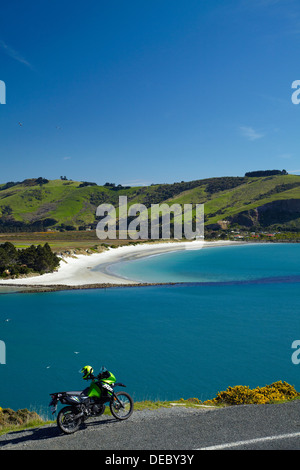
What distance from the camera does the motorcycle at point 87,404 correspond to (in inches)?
372

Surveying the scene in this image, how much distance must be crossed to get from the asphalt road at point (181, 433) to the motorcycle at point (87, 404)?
0.24 meters

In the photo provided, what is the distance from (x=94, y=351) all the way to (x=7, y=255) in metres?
39.2

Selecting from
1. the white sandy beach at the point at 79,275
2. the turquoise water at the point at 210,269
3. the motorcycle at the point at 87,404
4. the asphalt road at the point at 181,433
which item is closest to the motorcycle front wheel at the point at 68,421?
the motorcycle at the point at 87,404

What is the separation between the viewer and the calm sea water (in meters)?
18.6

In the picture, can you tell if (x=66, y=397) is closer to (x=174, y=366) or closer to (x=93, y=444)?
(x=93, y=444)

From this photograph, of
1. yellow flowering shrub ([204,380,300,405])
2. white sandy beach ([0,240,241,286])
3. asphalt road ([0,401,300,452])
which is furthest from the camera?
white sandy beach ([0,240,241,286])

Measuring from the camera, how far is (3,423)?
37.6ft

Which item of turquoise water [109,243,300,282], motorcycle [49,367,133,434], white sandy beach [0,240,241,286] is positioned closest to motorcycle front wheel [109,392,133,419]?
motorcycle [49,367,133,434]

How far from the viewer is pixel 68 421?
9461 mm

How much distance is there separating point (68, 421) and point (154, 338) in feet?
57.0

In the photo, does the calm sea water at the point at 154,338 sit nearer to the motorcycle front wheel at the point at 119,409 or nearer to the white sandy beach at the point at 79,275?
the white sandy beach at the point at 79,275

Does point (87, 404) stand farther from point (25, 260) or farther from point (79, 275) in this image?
point (25, 260)

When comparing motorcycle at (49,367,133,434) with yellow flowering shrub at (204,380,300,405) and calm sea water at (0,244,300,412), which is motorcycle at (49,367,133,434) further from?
calm sea water at (0,244,300,412)

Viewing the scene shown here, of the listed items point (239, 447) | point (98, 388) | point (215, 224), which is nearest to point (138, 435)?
point (98, 388)
